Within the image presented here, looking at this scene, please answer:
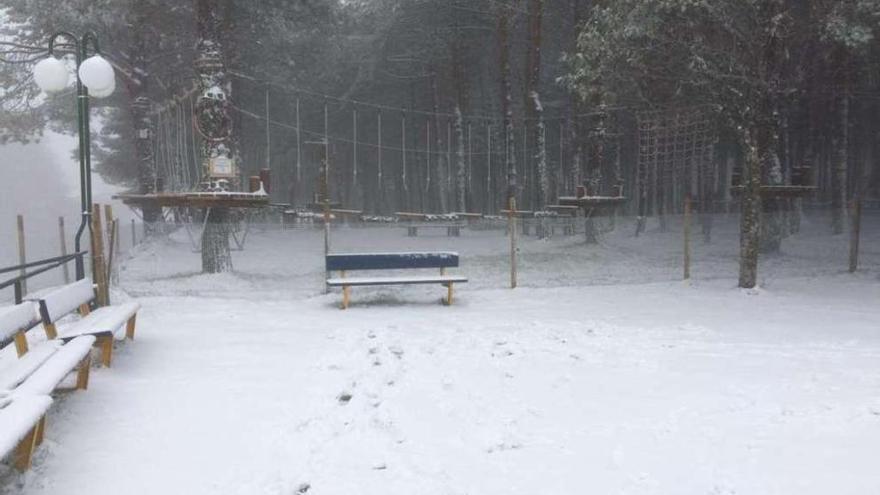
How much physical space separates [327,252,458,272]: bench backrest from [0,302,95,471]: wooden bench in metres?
5.13

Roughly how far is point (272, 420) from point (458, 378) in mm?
1862

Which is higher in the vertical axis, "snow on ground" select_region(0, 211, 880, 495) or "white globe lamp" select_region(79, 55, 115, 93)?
"white globe lamp" select_region(79, 55, 115, 93)

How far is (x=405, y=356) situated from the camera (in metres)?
7.32

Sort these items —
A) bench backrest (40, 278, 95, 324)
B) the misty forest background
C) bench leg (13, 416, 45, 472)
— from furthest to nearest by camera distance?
the misty forest background → bench backrest (40, 278, 95, 324) → bench leg (13, 416, 45, 472)

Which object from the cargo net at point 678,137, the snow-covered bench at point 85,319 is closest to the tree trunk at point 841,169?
the cargo net at point 678,137

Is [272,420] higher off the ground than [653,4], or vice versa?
[653,4]

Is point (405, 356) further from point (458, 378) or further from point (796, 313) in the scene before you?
point (796, 313)

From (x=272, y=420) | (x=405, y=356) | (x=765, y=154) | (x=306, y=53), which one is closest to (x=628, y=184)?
(x=306, y=53)

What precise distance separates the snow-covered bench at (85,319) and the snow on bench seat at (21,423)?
2.01 m

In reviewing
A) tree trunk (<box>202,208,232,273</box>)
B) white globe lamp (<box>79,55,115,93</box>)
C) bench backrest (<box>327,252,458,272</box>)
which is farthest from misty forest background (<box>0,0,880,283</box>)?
bench backrest (<box>327,252,458,272</box>)

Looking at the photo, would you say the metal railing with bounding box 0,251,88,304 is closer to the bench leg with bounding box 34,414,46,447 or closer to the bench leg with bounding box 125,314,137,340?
the bench leg with bounding box 125,314,137,340

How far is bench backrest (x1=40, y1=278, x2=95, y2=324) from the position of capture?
6.27 metres

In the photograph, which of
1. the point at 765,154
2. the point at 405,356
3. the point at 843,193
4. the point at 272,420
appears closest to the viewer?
the point at 272,420

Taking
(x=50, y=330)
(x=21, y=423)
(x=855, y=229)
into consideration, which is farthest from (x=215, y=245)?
(x=855, y=229)
